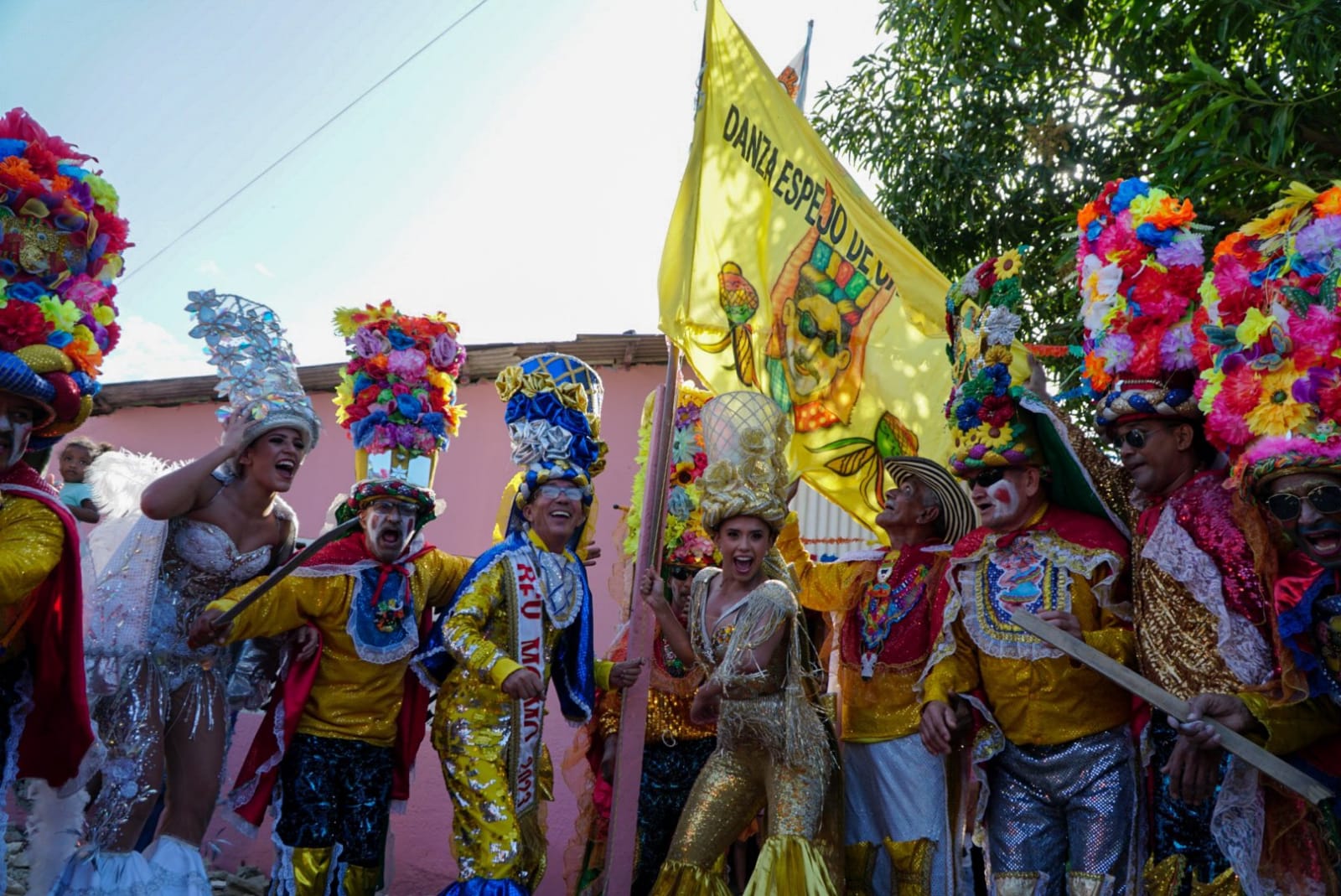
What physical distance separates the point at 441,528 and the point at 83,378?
18.2 ft

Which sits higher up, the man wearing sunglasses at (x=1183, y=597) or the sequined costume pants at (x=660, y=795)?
the man wearing sunglasses at (x=1183, y=597)

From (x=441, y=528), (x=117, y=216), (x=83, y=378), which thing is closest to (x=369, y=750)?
(x=83, y=378)

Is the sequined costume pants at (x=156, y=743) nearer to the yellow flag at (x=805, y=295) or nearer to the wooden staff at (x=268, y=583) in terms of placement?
the wooden staff at (x=268, y=583)

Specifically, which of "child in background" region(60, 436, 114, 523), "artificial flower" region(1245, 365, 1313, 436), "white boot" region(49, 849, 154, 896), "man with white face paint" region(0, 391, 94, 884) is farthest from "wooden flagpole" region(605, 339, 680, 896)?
"child in background" region(60, 436, 114, 523)

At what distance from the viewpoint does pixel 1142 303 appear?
476cm

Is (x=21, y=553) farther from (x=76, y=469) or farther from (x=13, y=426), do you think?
(x=76, y=469)

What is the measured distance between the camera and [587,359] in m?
10.1

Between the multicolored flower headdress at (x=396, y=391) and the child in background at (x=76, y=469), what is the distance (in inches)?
57.4

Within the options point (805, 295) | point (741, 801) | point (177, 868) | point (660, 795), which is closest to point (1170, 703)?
point (741, 801)

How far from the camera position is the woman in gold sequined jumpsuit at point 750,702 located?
16.8 feet

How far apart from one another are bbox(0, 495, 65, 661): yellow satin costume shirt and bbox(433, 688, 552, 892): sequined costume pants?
5.39 feet

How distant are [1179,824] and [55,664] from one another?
13.3 ft

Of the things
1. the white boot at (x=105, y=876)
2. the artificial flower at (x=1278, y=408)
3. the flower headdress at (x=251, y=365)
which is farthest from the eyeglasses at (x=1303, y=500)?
the white boot at (x=105, y=876)

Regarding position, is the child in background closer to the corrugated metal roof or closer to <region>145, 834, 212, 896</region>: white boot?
<region>145, 834, 212, 896</region>: white boot
